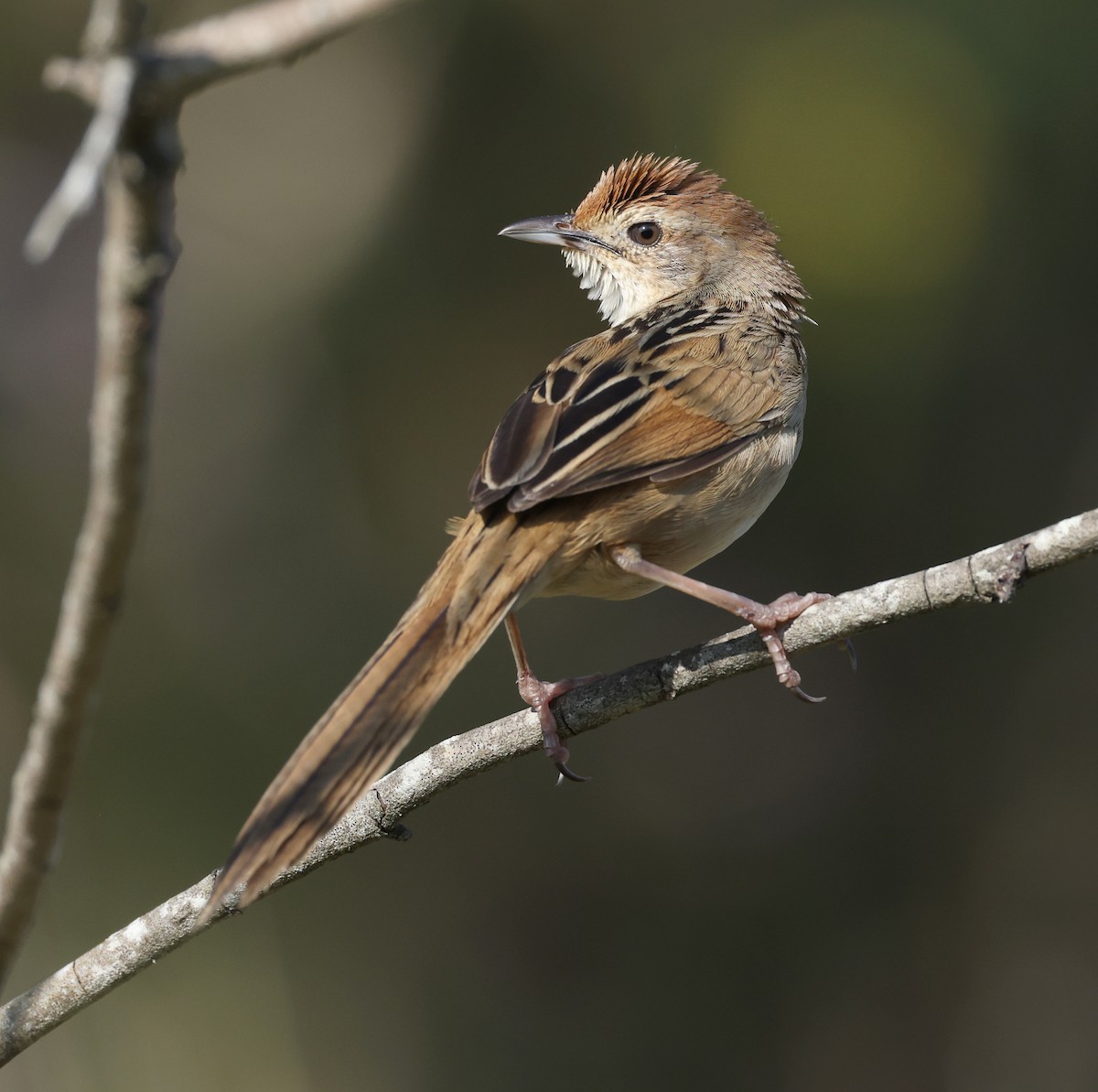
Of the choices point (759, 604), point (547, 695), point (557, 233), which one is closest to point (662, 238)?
point (557, 233)

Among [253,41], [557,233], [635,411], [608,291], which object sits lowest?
[253,41]

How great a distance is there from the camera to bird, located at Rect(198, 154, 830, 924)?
3545mm

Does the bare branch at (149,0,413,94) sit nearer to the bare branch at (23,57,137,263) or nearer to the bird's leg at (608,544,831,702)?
the bare branch at (23,57,137,263)

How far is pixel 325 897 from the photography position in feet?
30.5

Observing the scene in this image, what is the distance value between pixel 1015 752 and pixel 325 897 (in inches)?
191

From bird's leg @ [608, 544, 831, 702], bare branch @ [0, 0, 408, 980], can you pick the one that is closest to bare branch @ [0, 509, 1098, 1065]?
bird's leg @ [608, 544, 831, 702]

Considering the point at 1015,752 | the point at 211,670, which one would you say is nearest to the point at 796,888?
the point at 1015,752

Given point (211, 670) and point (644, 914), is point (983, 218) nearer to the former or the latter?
point (644, 914)

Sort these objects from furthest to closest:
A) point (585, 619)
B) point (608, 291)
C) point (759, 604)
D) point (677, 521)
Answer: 1. point (585, 619)
2. point (608, 291)
3. point (677, 521)
4. point (759, 604)

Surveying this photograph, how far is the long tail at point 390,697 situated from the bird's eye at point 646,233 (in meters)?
2.06

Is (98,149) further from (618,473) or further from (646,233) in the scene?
(646,233)

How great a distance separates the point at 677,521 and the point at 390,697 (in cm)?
137

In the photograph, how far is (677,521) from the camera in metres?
4.66

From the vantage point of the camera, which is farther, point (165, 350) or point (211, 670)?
point (165, 350)
